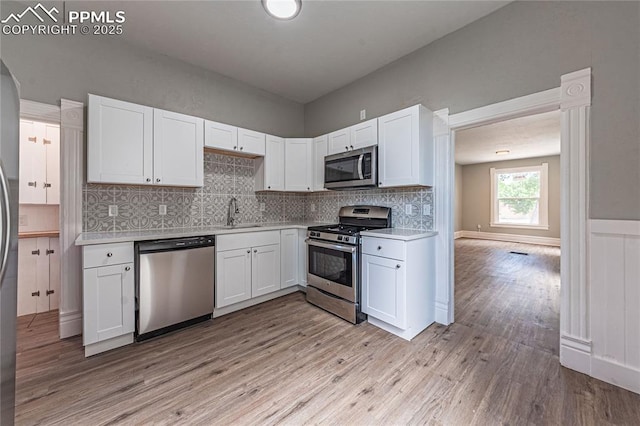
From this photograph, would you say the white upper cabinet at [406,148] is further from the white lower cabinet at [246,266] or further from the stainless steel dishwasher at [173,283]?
the stainless steel dishwasher at [173,283]

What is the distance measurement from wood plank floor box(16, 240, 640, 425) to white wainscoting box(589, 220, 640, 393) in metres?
0.15

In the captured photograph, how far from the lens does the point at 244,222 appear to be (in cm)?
370

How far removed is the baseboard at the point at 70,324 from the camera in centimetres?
245

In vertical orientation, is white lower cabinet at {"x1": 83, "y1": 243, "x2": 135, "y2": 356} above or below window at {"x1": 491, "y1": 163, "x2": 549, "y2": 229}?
below

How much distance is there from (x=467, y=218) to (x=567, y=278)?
8.22 metres

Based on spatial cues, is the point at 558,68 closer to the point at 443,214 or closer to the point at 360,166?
the point at 443,214

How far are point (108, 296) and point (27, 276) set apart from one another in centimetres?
168

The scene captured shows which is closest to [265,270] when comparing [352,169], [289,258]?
[289,258]

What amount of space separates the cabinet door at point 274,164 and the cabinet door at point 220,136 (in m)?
0.49

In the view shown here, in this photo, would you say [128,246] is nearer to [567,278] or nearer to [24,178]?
[24,178]

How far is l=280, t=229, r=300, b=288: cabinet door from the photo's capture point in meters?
3.39

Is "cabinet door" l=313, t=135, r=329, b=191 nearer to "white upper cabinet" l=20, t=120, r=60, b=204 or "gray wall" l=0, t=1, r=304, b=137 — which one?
"gray wall" l=0, t=1, r=304, b=137

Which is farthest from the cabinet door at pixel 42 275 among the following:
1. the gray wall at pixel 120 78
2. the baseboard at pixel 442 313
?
the baseboard at pixel 442 313

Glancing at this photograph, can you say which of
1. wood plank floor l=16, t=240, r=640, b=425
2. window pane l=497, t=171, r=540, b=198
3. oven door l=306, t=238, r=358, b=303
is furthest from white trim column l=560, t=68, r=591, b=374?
window pane l=497, t=171, r=540, b=198
